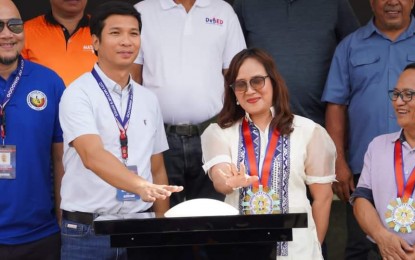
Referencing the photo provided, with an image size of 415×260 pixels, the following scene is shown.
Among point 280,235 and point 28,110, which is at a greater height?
point 28,110

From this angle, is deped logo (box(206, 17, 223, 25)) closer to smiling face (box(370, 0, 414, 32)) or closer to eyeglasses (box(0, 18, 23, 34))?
smiling face (box(370, 0, 414, 32))

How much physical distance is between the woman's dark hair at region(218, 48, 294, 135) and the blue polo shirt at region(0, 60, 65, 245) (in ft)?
2.73

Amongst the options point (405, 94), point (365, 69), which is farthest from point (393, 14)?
point (405, 94)

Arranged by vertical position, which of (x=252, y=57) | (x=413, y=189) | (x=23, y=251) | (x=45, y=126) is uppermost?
(x=252, y=57)

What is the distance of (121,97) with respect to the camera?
3531 mm

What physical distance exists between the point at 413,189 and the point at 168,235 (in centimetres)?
158

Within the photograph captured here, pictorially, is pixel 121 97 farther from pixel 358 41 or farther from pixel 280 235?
pixel 358 41

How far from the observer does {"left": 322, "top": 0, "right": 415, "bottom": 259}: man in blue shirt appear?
443 cm

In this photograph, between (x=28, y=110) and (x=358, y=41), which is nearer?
(x=28, y=110)

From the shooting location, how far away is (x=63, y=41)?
14.7 feet

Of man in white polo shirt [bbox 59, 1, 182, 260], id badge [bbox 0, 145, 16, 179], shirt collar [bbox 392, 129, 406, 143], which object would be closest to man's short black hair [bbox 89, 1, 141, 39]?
man in white polo shirt [bbox 59, 1, 182, 260]

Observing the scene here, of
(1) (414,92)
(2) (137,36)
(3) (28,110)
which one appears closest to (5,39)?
(3) (28,110)

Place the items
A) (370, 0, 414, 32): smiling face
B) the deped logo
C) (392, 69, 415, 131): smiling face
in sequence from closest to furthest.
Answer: (392, 69, 415, 131): smiling face < the deped logo < (370, 0, 414, 32): smiling face

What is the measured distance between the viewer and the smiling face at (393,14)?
A: 449cm
